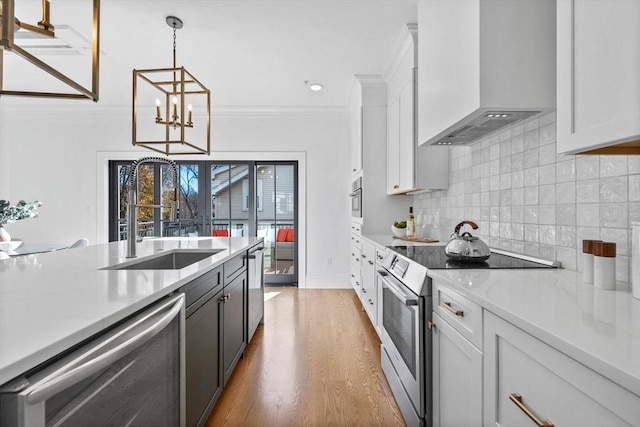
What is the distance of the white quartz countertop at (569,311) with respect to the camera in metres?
0.61

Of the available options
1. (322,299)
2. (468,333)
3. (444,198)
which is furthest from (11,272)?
(322,299)

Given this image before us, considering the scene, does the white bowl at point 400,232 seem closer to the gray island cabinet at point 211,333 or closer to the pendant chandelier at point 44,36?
the gray island cabinet at point 211,333

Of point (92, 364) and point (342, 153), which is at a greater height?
point (342, 153)

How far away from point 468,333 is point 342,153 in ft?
13.4

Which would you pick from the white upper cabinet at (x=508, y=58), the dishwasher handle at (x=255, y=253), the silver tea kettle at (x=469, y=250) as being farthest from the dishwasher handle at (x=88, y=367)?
the dishwasher handle at (x=255, y=253)

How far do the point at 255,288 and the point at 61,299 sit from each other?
6.57 feet

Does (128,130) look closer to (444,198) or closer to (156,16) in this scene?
(156,16)

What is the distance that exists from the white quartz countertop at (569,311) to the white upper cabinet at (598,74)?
0.44m

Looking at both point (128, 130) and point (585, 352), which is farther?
point (128, 130)

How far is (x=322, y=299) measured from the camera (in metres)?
4.32

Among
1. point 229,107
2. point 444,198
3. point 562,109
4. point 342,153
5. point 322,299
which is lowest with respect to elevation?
point 322,299

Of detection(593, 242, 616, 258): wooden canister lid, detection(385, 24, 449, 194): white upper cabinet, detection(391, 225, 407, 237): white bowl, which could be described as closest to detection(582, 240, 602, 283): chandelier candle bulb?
detection(593, 242, 616, 258): wooden canister lid

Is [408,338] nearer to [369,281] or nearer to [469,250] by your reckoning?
[469,250]

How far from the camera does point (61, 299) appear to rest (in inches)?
37.8
